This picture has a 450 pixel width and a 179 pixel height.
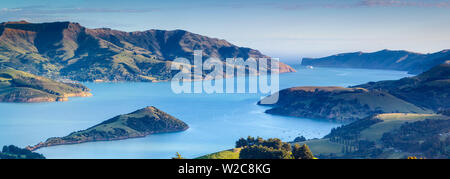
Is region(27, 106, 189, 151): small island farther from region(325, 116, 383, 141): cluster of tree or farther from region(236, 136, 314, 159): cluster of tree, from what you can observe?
region(236, 136, 314, 159): cluster of tree

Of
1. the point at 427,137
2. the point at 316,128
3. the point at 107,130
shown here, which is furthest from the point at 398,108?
the point at 107,130

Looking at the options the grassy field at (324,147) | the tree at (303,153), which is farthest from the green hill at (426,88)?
the tree at (303,153)

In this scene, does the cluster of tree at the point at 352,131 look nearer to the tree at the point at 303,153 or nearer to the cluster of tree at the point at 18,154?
the tree at the point at 303,153

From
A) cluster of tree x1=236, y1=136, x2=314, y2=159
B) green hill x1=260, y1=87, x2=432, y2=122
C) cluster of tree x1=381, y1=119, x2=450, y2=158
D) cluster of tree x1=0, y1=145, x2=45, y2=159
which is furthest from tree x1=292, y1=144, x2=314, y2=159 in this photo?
green hill x1=260, y1=87, x2=432, y2=122

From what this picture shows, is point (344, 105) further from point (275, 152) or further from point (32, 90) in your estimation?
point (32, 90)
